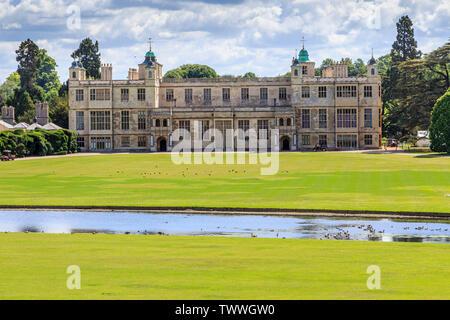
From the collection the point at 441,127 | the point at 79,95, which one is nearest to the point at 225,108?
the point at 79,95

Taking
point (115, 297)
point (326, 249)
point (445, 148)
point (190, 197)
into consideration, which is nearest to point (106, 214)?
point (190, 197)

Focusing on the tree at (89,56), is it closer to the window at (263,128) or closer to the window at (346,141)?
the window at (263,128)

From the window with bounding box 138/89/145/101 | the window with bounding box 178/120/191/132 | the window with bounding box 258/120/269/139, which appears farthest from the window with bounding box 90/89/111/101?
the window with bounding box 258/120/269/139

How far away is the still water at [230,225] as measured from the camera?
895 inches

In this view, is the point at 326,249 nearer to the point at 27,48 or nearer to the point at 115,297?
the point at 115,297

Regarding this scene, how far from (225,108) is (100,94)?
1827 centimetres

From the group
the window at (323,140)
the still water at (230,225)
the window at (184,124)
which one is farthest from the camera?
the window at (323,140)

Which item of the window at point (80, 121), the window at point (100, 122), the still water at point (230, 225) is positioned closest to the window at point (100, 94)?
the window at point (100, 122)

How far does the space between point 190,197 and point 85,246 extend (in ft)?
48.6

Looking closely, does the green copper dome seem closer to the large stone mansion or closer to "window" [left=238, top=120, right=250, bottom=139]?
the large stone mansion

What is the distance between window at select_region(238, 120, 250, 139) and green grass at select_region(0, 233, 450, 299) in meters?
80.7

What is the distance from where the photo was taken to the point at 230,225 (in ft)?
82.2

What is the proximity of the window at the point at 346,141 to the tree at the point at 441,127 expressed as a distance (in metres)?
21.8

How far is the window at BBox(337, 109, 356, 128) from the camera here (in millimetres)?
102613
